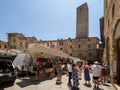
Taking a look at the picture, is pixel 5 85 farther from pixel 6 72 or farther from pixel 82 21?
pixel 82 21

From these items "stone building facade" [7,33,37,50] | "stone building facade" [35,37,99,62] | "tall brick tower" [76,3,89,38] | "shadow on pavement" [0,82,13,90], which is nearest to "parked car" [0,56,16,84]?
"shadow on pavement" [0,82,13,90]

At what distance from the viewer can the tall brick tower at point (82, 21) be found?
77.6 meters

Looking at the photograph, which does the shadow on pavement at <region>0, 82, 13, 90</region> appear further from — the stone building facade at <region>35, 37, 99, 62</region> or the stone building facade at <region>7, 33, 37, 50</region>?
the stone building facade at <region>7, 33, 37, 50</region>

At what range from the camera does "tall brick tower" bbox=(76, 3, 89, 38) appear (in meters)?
77.6

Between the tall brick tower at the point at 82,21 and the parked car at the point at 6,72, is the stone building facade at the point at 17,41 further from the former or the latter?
the parked car at the point at 6,72

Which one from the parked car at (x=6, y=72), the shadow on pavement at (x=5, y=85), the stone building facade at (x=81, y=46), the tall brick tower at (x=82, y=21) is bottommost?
the shadow on pavement at (x=5, y=85)

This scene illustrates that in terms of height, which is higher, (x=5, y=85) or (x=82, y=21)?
(x=82, y=21)

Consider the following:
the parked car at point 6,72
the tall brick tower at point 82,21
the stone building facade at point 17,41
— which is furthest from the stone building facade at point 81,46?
the parked car at point 6,72

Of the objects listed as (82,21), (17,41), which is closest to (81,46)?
(82,21)

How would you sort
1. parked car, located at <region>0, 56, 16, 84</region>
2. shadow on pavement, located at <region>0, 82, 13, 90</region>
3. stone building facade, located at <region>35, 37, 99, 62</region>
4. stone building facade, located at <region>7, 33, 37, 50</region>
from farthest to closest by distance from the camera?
stone building facade, located at <region>7, 33, 37, 50</region> < stone building facade, located at <region>35, 37, 99, 62</region> < parked car, located at <region>0, 56, 16, 84</region> < shadow on pavement, located at <region>0, 82, 13, 90</region>

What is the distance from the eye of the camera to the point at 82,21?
255ft

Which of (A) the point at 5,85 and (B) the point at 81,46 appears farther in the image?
(B) the point at 81,46

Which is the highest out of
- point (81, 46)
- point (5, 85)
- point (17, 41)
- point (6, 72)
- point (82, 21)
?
point (82, 21)

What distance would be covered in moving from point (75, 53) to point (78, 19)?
1266 centimetres
